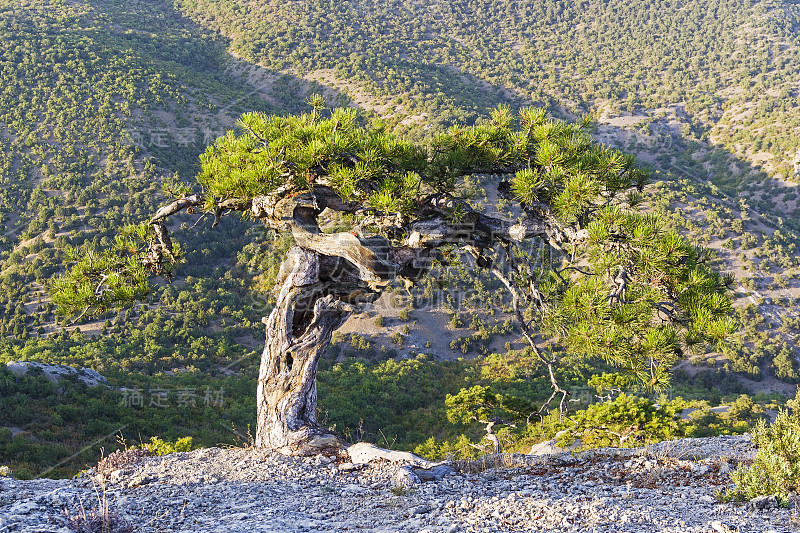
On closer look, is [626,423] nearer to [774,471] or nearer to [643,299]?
[774,471]

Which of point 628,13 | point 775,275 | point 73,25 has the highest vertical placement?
point 628,13

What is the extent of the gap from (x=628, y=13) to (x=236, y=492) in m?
97.4

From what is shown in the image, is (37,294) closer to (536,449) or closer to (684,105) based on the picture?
(536,449)

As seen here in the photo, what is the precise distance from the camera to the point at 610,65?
7100cm

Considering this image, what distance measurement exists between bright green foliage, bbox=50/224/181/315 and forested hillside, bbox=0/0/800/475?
114cm

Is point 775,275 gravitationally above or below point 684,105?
below

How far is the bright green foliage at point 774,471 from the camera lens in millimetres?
4316

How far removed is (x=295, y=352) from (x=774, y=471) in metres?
5.17

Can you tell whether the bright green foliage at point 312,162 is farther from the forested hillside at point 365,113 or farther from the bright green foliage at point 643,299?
the forested hillside at point 365,113

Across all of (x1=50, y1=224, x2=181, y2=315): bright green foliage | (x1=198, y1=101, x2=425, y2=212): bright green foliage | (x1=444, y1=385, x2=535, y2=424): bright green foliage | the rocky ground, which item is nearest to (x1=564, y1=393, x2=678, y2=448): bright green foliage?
(x1=444, y1=385, x2=535, y2=424): bright green foliage

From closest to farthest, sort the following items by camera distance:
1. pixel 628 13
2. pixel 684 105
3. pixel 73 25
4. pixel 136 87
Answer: pixel 136 87
pixel 73 25
pixel 684 105
pixel 628 13

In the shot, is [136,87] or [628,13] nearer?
[136,87]

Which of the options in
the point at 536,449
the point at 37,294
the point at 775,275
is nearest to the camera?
the point at 536,449

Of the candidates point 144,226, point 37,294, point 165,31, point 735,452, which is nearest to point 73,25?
Result: point 165,31
